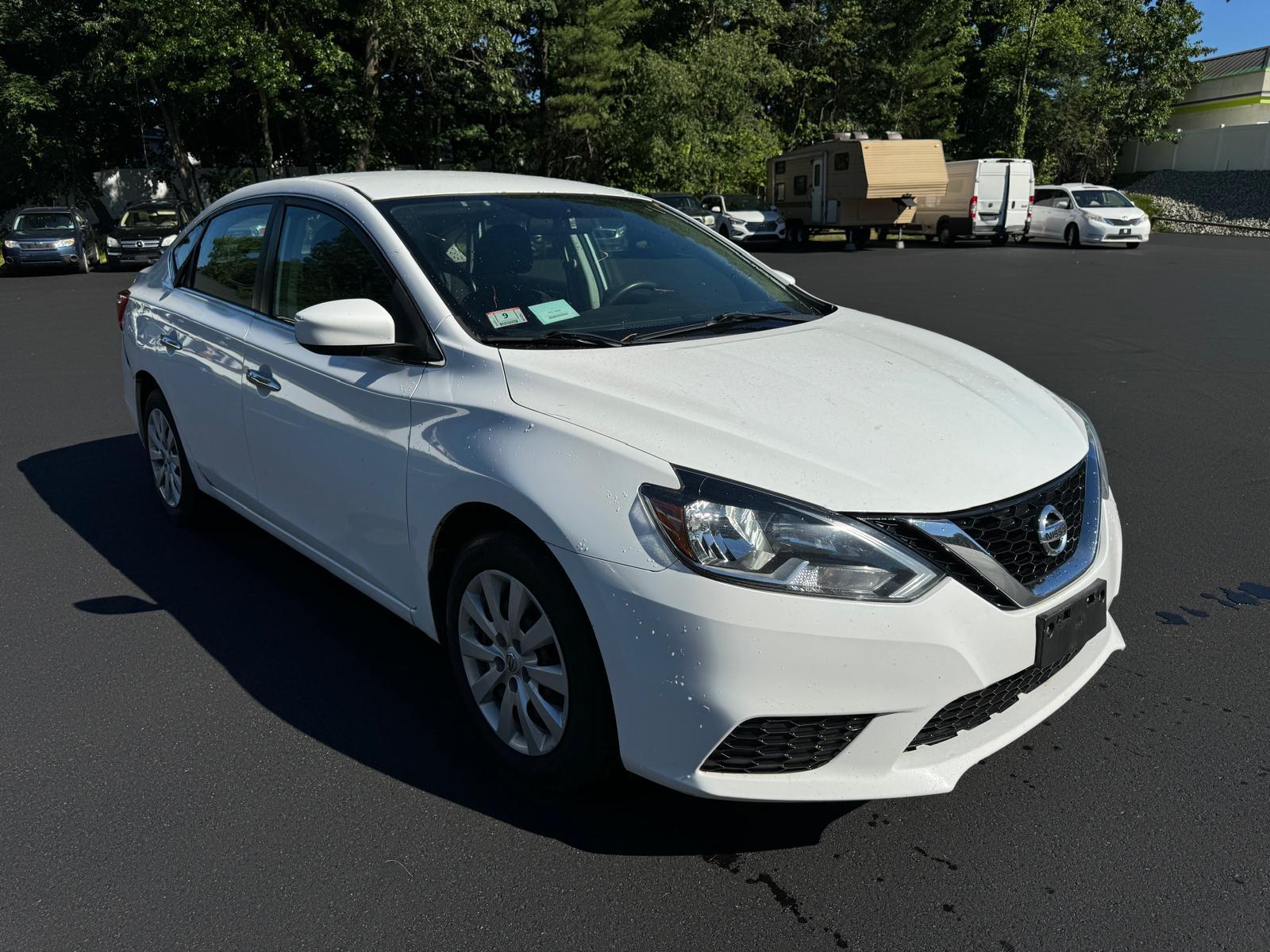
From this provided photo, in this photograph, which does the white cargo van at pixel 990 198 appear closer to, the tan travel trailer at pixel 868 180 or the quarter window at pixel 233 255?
the tan travel trailer at pixel 868 180

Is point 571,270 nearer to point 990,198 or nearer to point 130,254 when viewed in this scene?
point 130,254

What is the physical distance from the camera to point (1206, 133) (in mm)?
41938

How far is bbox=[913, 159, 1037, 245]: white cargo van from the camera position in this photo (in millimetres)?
26547

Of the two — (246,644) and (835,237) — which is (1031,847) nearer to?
(246,644)

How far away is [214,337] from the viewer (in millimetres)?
4172

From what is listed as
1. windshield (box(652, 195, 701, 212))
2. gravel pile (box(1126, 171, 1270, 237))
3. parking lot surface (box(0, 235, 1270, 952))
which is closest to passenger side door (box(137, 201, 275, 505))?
parking lot surface (box(0, 235, 1270, 952))

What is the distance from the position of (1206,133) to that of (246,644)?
47.9 metres

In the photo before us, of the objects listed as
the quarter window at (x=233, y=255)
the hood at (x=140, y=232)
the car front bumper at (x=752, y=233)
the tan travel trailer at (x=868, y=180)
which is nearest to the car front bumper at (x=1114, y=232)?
the tan travel trailer at (x=868, y=180)

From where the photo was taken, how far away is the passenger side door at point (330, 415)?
10.2 ft

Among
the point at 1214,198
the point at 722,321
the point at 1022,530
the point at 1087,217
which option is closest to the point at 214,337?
the point at 722,321

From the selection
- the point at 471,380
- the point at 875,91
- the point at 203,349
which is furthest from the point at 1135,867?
the point at 875,91

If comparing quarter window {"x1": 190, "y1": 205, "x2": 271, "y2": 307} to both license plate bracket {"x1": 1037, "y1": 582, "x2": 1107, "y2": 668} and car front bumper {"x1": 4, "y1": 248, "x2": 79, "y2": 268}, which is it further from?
car front bumper {"x1": 4, "y1": 248, "x2": 79, "y2": 268}

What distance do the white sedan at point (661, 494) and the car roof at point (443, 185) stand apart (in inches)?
1.1

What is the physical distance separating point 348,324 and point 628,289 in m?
1.06
